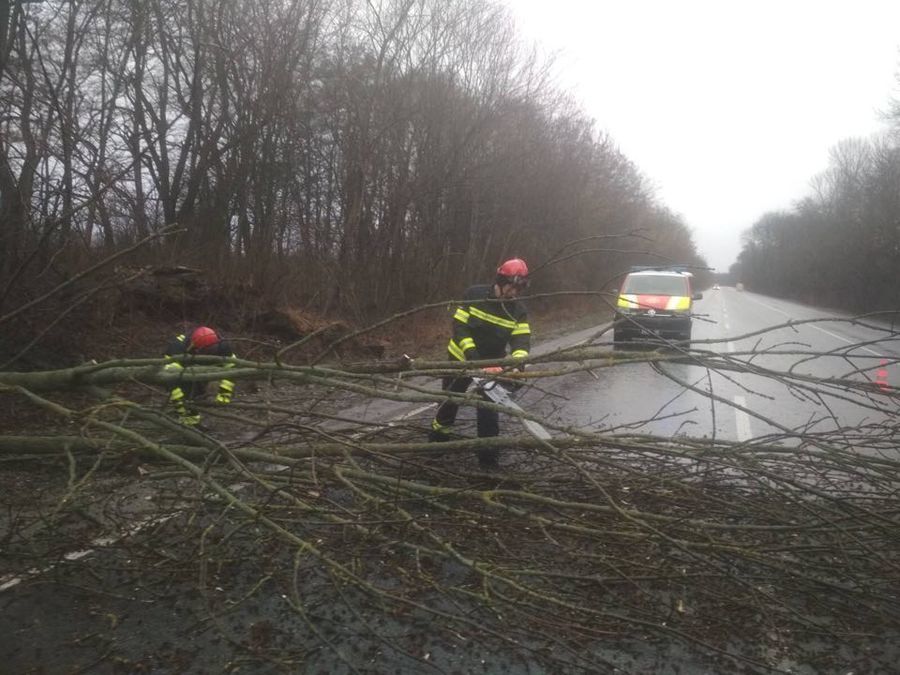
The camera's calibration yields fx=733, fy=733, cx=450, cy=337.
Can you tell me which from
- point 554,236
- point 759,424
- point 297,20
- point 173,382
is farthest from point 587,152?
point 173,382

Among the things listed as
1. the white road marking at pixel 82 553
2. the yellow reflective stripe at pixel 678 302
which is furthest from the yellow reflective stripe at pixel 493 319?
the yellow reflective stripe at pixel 678 302

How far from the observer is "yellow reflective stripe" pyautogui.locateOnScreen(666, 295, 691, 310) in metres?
16.2

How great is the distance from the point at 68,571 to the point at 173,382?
1.10 m

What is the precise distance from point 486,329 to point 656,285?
12508 millimetres

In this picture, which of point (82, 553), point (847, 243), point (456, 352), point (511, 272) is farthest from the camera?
point (847, 243)

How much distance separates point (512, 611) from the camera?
2.96 m

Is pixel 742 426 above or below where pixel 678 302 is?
below

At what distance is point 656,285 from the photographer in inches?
683

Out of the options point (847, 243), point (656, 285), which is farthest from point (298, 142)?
point (847, 243)

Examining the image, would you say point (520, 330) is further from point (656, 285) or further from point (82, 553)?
point (656, 285)

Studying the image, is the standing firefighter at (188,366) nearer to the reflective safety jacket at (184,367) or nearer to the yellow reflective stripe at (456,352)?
the reflective safety jacket at (184,367)

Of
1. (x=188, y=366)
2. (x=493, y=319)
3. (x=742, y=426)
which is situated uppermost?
(x=493, y=319)

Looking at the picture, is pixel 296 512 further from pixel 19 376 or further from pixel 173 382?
pixel 19 376

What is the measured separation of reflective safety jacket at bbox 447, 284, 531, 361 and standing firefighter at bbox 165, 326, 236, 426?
173cm
